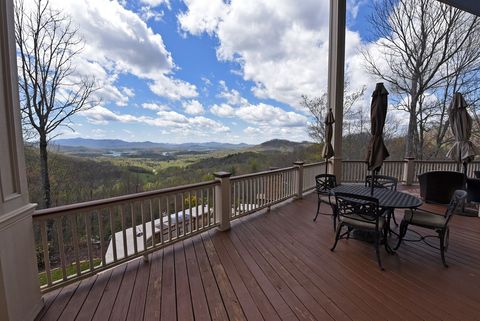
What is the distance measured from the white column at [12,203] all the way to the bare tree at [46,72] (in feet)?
12.4

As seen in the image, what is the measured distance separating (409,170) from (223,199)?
7.25 meters

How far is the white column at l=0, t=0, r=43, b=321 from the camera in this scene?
1462 mm

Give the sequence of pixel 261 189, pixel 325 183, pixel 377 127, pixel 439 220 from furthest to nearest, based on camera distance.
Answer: pixel 261 189, pixel 325 183, pixel 377 127, pixel 439 220

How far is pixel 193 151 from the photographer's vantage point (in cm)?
745

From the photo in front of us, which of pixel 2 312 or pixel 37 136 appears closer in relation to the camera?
pixel 2 312

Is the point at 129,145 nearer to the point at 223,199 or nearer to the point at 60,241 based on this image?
the point at 223,199

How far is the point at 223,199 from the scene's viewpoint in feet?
11.6

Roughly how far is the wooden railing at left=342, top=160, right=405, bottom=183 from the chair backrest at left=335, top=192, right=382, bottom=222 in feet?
16.3

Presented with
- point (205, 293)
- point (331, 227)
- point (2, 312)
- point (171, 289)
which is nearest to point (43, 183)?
point (2, 312)

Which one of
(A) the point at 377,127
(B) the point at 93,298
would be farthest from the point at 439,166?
(B) the point at 93,298

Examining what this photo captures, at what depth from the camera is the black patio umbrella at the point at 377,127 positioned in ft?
9.62

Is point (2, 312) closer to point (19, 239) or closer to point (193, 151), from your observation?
point (19, 239)

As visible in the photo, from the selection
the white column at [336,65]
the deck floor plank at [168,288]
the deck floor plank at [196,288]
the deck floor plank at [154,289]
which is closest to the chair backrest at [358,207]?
the deck floor plank at [196,288]

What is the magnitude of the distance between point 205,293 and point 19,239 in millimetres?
1680
